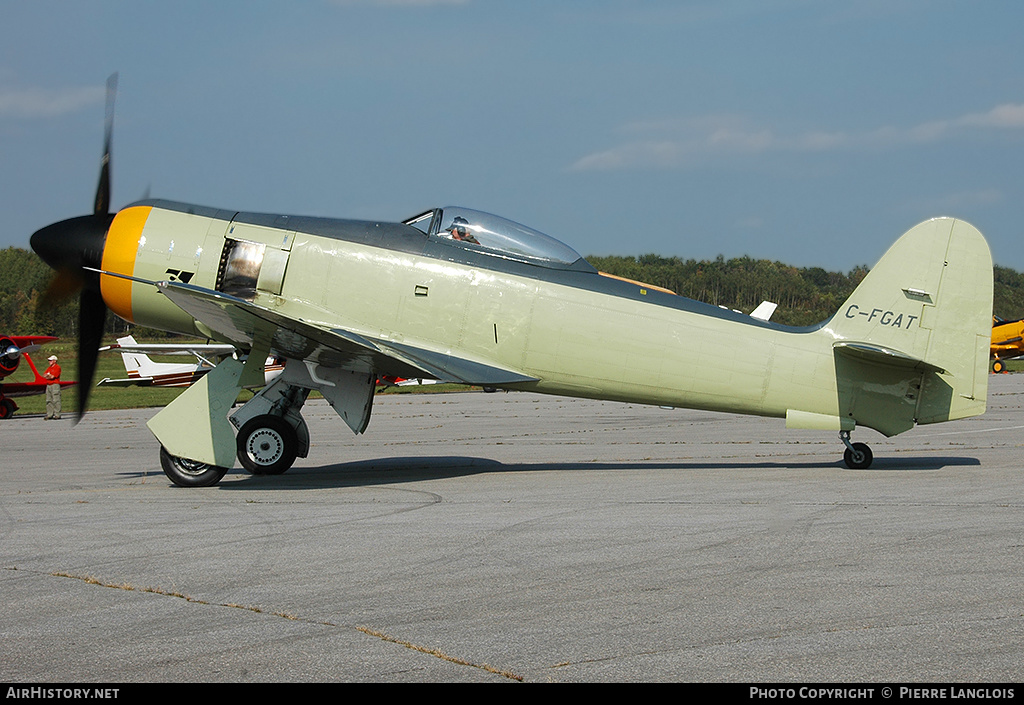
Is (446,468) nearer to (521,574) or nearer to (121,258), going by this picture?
(121,258)

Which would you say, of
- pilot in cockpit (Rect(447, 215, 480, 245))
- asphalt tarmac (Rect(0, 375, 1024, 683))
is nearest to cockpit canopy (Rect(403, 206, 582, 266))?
pilot in cockpit (Rect(447, 215, 480, 245))

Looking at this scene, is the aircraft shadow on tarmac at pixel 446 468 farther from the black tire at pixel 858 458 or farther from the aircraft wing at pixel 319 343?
the aircraft wing at pixel 319 343

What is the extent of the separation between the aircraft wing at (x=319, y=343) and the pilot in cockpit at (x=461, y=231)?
1342 millimetres

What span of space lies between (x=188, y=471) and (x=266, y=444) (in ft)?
3.07

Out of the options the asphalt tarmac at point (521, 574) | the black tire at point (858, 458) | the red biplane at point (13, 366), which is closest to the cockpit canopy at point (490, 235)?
the asphalt tarmac at point (521, 574)

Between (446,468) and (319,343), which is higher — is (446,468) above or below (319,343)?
below

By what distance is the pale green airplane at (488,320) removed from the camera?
1021 cm

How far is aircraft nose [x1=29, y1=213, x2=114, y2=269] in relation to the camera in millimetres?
10258

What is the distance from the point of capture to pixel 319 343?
9445 millimetres

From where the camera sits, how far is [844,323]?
10711 mm

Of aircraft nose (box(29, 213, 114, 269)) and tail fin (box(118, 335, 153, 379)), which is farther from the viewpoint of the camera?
tail fin (box(118, 335, 153, 379))

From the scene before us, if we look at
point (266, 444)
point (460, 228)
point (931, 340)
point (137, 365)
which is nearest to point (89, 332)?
point (266, 444)

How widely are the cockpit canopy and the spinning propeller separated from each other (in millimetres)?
3579

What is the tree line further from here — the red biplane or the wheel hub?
the wheel hub
